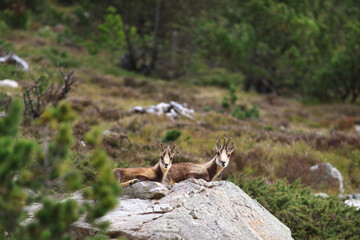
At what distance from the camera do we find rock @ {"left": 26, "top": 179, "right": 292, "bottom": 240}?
4457 mm

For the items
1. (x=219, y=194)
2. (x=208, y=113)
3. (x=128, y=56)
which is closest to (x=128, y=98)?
(x=208, y=113)

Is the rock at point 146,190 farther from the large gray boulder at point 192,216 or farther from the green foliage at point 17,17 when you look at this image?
the green foliage at point 17,17

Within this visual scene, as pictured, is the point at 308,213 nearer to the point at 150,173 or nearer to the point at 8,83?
the point at 150,173

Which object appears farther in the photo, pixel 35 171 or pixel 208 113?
pixel 208 113

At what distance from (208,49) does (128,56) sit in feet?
16.4

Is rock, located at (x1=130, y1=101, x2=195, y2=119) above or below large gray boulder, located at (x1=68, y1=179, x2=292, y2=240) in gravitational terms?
below

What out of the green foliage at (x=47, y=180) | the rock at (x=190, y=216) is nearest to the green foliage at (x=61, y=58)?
the rock at (x=190, y=216)

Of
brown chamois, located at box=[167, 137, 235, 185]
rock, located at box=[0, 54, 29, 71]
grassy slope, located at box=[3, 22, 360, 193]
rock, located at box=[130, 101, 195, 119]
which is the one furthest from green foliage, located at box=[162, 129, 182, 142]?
rock, located at box=[0, 54, 29, 71]

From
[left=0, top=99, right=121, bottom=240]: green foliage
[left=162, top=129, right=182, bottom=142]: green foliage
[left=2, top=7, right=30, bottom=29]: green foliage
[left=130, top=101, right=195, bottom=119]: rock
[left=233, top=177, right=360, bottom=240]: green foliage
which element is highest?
[left=0, top=99, right=121, bottom=240]: green foliage

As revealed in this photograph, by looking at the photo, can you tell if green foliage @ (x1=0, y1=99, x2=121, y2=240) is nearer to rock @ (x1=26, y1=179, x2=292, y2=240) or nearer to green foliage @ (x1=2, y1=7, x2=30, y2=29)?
rock @ (x1=26, y1=179, x2=292, y2=240)

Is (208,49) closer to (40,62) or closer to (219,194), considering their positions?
(40,62)

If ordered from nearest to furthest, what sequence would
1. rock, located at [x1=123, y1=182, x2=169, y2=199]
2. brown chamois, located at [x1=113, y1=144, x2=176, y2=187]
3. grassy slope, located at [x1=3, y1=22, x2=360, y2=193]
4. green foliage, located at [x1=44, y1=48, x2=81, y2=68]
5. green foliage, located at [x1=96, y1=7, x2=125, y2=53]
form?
rock, located at [x1=123, y1=182, x2=169, y2=199] < brown chamois, located at [x1=113, y1=144, x2=176, y2=187] < grassy slope, located at [x1=3, y1=22, x2=360, y2=193] < green foliage, located at [x1=44, y1=48, x2=81, y2=68] < green foliage, located at [x1=96, y1=7, x2=125, y2=53]

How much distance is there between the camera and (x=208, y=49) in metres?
26.3

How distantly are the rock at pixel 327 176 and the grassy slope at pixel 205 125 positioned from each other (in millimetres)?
274
